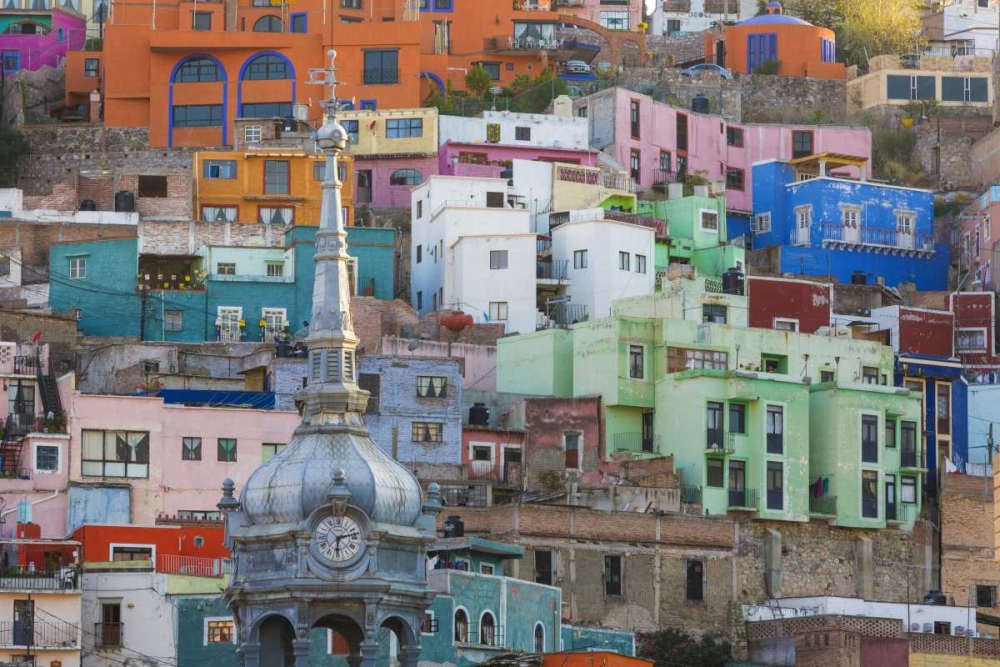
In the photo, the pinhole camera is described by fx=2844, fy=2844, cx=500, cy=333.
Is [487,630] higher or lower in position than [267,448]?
lower

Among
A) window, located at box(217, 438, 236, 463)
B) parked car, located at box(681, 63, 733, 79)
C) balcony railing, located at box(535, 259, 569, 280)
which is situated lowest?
window, located at box(217, 438, 236, 463)

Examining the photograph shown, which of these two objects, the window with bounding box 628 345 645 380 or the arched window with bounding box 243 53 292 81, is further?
the arched window with bounding box 243 53 292 81

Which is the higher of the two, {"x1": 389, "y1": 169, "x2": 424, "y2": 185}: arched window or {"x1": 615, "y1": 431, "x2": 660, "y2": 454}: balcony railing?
{"x1": 389, "y1": 169, "x2": 424, "y2": 185}: arched window

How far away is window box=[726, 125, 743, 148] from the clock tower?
7404 centimetres

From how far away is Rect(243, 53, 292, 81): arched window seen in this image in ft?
379

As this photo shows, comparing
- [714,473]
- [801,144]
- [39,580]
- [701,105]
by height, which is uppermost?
[701,105]

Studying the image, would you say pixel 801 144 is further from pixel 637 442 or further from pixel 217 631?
pixel 217 631

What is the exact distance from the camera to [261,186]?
342 ft

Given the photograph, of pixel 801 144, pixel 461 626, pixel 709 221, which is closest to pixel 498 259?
pixel 709 221

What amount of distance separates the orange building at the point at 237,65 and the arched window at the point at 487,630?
44.1 m

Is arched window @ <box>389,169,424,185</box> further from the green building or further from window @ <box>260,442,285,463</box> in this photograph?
window @ <box>260,442,285,463</box>

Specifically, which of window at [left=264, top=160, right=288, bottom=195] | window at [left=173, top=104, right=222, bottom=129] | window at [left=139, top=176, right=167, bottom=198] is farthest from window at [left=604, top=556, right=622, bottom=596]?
window at [left=173, top=104, right=222, bottom=129]

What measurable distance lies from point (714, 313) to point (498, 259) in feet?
27.0

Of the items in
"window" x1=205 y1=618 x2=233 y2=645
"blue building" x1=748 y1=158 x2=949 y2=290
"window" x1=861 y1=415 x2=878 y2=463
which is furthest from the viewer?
"blue building" x1=748 y1=158 x2=949 y2=290
